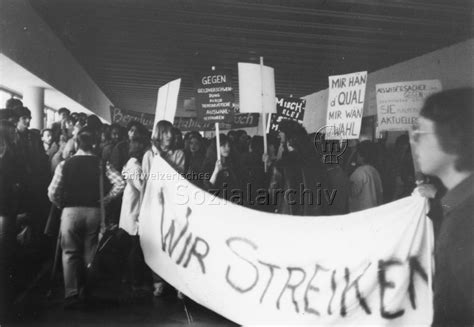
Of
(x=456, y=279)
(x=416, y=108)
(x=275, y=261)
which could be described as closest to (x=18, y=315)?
(x=275, y=261)

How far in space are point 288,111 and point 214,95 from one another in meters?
2.42

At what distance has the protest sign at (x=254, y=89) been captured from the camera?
5992mm

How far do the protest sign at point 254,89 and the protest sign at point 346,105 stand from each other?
1257 mm

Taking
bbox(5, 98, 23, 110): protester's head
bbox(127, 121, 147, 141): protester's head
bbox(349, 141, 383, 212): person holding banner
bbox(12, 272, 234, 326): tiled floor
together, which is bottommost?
bbox(12, 272, 234, 326): tiled floor

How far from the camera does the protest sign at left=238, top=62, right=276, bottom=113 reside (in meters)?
5.99

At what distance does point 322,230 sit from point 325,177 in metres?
1.62

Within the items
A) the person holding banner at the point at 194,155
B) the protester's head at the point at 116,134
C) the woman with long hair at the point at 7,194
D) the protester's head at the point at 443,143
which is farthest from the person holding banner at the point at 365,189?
the woman with long hair at the point at 7,194

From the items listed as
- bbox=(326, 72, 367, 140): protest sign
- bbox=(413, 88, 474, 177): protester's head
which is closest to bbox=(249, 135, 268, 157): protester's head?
bbox=(326, 72, 367, 140): protest sign

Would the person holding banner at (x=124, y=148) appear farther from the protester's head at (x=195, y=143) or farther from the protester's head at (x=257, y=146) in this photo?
the protester's head at (x=257, y=146)

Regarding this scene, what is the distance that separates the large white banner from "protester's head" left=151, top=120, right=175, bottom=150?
1.13 metres

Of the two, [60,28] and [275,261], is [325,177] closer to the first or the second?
[275,261]

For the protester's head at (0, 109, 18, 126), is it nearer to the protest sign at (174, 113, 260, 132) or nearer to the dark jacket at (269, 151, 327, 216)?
the dark jacket at (269, 151, 327, 216)

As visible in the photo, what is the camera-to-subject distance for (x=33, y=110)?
7.87 m

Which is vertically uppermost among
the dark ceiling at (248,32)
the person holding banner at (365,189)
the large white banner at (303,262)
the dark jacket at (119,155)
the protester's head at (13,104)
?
the dark ceiling at (248,32)
